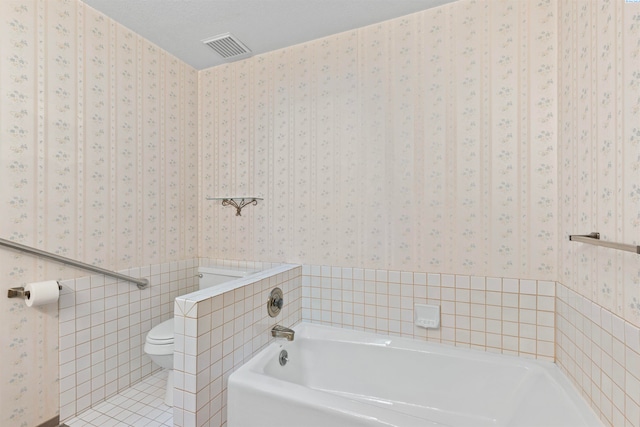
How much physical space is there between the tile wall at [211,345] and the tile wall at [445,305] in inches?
21.3

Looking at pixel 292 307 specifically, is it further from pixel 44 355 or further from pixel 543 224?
pixel 543 224

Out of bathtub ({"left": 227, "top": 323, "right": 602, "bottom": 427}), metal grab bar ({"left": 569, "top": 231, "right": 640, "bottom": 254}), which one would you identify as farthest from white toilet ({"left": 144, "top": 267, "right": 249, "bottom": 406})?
metal grab bar ({"left": 569, "top": 231, "right": 640, "bottom": 254})

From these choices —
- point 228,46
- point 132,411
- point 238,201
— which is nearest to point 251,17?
point 228,46

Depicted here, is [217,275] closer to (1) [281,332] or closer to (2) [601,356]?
(1) [281,332]

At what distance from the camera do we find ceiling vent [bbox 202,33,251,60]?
2.02 m

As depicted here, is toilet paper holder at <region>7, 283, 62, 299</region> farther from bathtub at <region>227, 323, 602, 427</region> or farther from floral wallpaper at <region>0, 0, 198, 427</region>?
bathtub at <region>227, 323, 602, 427</region>

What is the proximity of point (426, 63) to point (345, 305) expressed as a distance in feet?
5.25

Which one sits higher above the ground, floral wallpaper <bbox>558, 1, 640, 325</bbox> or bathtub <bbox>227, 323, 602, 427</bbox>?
floral wallpaper <bbox>558, 1, 640, 325</bbox>

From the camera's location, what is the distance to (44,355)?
1.55m

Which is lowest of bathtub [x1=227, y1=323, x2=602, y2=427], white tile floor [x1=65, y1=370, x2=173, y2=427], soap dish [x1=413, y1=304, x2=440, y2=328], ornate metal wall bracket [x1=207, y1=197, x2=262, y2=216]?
white tile floor [x1=65, y1=370, x2=173, y2=427]

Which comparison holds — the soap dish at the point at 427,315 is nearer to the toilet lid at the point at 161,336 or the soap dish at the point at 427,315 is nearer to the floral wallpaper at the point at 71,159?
the toilet lid at the point at 161,336

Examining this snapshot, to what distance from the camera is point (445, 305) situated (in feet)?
5.63

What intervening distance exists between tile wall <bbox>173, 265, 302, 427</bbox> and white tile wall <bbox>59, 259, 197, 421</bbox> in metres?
0.88

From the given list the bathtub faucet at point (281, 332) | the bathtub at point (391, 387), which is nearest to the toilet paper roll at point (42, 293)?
the bathtub at point (391, 387)
